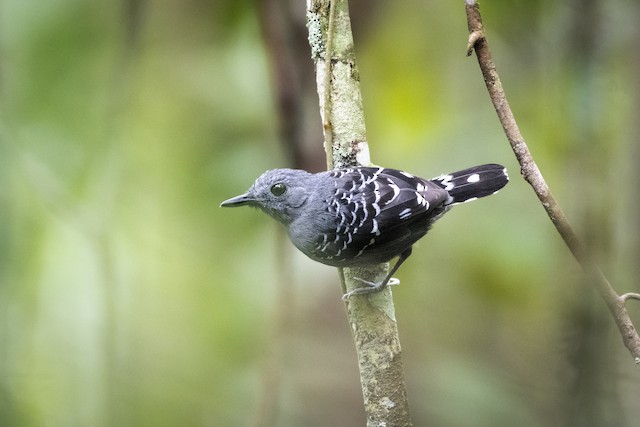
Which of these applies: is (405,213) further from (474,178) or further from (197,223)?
(197,223)

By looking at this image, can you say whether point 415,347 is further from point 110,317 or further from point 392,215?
point 110,317

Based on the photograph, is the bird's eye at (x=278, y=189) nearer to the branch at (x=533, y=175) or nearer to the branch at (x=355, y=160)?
the branch at (x=355, y=160)

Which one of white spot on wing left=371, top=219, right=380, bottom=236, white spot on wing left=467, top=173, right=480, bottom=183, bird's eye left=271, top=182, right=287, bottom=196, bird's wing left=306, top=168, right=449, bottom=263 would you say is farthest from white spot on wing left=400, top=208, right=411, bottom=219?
bird's eye left=271, top=182, right=287, bottom=196

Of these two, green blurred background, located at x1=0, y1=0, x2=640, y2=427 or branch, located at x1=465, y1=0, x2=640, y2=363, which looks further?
green blurred background, located at x1=0, y1=0, x2=640, y2=427

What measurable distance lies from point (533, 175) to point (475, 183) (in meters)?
0.76

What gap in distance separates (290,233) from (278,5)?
1124 mm

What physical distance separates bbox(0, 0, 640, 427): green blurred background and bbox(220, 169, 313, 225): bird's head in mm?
426

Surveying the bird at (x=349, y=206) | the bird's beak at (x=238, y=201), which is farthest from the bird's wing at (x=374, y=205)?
the bird's beak at (x=238, y=201)

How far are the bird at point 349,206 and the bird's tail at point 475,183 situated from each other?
0.28 ft

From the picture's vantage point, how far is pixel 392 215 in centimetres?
272

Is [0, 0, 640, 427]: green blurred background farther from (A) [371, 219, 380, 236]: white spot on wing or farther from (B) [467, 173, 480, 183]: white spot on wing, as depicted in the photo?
(A) [371, 219, 380, 236]: white spot on wing

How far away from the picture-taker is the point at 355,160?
9.19ft

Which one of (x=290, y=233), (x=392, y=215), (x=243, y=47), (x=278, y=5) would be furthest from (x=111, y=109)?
(x=392, y=215)

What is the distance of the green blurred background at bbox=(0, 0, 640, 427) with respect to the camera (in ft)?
10.4
